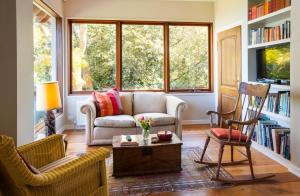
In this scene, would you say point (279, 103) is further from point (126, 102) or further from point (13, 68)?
point (13, 68)

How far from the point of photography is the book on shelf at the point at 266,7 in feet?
11.9

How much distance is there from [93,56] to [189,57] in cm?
198

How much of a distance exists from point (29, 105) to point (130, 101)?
221 cm

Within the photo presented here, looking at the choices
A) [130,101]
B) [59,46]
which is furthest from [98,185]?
[59,46]

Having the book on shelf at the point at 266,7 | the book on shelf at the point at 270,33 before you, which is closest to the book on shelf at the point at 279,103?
the book on shelf at the point at 270,33

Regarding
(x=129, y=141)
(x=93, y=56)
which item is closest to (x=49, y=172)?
(x=129, y=141)

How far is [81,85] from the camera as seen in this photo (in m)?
5.65

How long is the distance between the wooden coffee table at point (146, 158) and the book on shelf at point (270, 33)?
190cm

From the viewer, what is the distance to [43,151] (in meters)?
2.25

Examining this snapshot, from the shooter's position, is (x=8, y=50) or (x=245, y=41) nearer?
(x=8, y=50)

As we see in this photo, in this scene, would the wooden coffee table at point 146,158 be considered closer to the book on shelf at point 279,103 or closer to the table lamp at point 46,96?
the table lamp at point 46,96

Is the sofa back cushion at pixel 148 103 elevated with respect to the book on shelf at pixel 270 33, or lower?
lower

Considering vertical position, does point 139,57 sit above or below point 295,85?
above

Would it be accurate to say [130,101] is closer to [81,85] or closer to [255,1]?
[81,85]
